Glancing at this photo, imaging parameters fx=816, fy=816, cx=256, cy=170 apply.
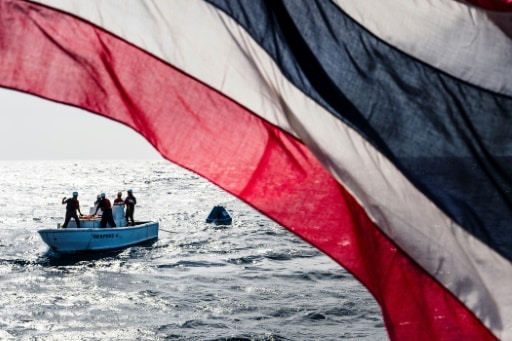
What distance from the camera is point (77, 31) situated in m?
4.32

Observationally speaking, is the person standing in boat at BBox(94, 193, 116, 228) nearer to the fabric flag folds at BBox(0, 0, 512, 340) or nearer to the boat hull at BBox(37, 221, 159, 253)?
the boat hull at BBox(37, 221, 159, 253)

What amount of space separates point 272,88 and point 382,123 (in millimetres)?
604

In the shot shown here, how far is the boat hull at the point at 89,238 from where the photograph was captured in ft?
92.1

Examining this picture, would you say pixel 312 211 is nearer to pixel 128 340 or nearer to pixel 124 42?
pixel 124 42

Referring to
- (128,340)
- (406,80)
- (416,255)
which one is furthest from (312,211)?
(128,340)

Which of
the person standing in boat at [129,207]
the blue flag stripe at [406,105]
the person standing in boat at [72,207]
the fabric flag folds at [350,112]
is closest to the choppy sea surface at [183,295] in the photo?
the person standing in boat at [129,207]

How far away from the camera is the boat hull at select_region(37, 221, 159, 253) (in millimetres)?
28078

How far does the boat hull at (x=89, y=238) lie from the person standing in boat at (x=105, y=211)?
0.45 metres

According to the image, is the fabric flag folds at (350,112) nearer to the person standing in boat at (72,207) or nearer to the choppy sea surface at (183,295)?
the choppy sea surface at (183,295)

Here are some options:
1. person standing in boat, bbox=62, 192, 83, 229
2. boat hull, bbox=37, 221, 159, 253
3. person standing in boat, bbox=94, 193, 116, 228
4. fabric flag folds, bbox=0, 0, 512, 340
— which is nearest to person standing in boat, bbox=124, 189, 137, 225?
boat hull, bbox=37, 221, 159, 253

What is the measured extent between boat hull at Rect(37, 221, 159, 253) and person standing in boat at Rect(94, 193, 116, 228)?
447 millimetres

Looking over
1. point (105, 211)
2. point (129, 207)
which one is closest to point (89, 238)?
point (105, 211)

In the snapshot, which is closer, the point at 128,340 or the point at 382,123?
the point at 382,123

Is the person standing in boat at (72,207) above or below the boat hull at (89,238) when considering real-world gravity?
above
